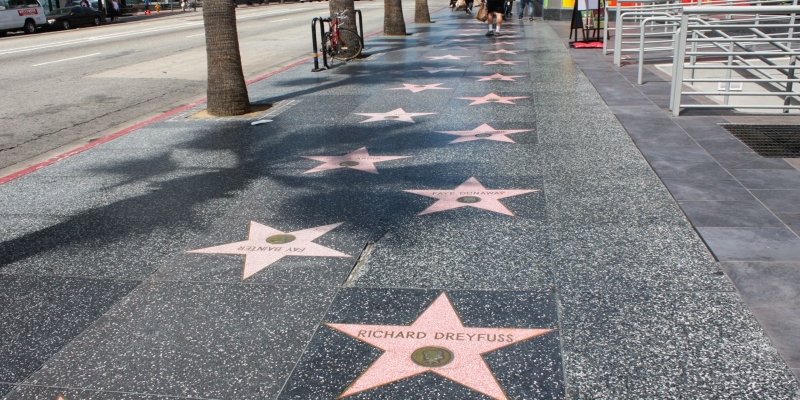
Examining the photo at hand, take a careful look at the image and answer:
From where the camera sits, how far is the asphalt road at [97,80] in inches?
384

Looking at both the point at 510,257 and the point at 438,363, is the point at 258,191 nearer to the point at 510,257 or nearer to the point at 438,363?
the point at 510,257

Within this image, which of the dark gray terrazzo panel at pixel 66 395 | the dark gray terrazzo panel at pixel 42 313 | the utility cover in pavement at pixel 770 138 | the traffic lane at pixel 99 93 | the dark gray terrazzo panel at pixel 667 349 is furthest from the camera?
the traffic lane at pixel 99 93

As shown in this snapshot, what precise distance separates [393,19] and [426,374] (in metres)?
19.5

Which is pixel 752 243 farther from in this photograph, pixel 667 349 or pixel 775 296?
pixel 667 349

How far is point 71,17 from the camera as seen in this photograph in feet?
120

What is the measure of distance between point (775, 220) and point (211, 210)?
14.3 feet

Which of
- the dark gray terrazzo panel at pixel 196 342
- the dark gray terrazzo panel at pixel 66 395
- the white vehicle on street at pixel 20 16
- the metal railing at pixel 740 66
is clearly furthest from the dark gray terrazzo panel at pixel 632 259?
the white vehicle on street at pixel 20 16

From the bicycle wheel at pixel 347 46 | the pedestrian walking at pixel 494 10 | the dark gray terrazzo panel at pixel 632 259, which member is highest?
the pedestrian walking at pixel 494 10

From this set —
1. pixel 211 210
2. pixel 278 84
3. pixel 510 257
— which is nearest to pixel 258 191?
pixel 211 210

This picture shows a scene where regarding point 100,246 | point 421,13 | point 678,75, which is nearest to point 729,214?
point 678,75

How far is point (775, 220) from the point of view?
4973mm

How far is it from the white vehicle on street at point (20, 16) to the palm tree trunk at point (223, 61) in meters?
27.0

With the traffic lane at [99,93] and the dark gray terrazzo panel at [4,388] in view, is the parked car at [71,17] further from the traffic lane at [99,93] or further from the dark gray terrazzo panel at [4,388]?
the dark gray terrazzo panel at [4,388]

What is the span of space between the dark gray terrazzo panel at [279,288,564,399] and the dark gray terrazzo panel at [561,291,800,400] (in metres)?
0.12
